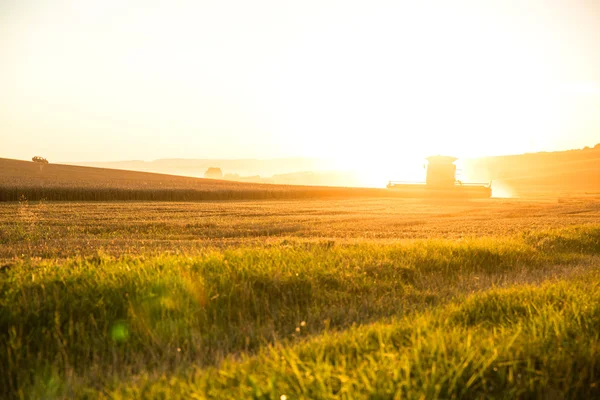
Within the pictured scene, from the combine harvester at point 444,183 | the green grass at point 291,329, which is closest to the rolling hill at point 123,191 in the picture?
the combine harvester at point 444,183

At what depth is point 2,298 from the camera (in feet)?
18.2

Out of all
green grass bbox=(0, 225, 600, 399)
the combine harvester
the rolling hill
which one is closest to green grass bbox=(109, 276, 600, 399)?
green grass bbox=(0, 225, 600, 399)

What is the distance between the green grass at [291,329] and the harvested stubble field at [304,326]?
2 centimetres

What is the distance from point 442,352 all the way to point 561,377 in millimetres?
932

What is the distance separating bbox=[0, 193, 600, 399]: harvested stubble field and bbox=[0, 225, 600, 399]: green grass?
0.02m

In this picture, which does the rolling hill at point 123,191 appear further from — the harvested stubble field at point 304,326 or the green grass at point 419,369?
the green grass at point 419,369

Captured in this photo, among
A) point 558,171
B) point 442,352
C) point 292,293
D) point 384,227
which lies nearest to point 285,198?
point 384,227

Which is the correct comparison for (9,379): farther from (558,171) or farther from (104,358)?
(558,171)

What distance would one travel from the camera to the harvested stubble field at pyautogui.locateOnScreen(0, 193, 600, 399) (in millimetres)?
3520

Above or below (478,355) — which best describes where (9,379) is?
below

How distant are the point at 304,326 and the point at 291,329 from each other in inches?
6.4

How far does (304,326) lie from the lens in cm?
584

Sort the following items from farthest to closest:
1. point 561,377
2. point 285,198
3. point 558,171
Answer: point 558,171 → point 285,198 → point 561,377

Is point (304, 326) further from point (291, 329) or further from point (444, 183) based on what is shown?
point (444, 183)
